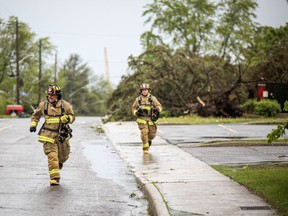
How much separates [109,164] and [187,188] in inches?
172

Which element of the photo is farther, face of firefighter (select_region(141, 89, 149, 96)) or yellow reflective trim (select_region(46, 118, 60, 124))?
face of firefighter (select_region(141, 89, 149, 96))

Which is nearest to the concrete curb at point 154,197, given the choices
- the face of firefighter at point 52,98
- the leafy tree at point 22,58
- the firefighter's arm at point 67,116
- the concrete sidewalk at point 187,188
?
the concrete sidewalk at point 187,188

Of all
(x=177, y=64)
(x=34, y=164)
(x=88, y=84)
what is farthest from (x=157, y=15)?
(x=88, y=84)

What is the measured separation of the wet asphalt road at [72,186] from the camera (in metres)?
8.70

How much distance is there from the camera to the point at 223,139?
19.0 meters

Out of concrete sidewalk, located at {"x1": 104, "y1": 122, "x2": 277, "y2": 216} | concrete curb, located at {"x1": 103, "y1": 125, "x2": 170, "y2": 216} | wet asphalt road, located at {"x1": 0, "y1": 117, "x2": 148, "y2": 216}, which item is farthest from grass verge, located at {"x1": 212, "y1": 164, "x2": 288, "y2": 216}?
wet asphalt road, located at {"x1": 0, "y1": 117, "x2": 148, "y2": 216}

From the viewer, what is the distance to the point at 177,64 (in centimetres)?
3234

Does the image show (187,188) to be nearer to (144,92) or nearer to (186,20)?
(144,92)

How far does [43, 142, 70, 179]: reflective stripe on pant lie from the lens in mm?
10848

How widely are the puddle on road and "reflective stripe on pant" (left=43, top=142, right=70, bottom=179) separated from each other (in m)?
0.99

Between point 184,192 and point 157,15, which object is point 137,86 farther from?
point 157,15

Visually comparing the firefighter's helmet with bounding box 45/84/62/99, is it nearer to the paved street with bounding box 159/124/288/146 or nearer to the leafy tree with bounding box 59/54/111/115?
the paved street with bounding box 159/124/288/146

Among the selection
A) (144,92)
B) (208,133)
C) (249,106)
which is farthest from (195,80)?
(144,92)

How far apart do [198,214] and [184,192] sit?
165 centimetres
